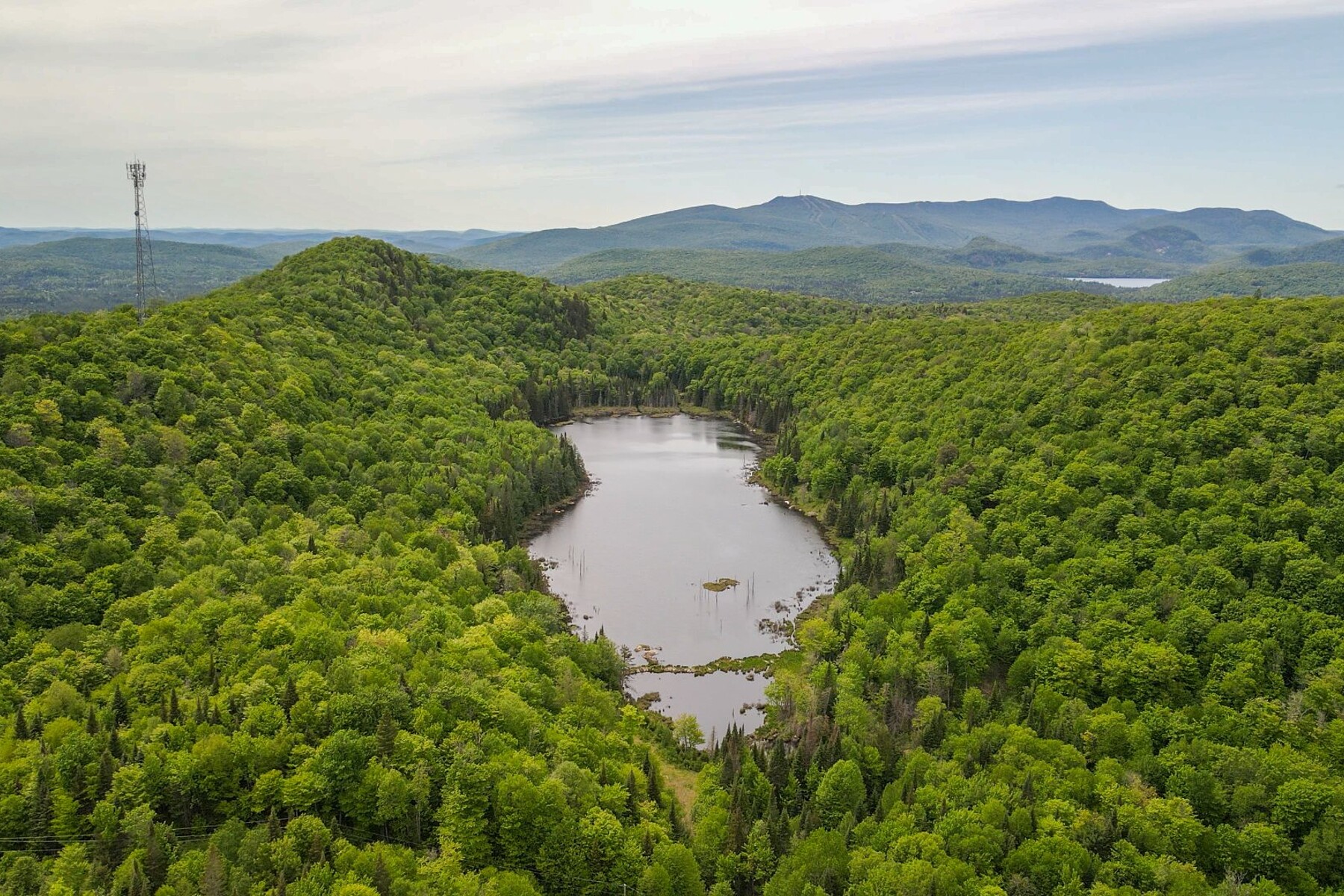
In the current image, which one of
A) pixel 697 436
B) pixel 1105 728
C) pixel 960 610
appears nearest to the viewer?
pixel 1105 728

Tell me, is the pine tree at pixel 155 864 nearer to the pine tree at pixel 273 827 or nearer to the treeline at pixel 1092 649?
the pine tree at pixel 273 827

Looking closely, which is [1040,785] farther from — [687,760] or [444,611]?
[444,611]

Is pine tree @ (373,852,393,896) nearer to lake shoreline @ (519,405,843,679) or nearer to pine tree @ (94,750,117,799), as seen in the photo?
pine tree @ (94,750,117,799)

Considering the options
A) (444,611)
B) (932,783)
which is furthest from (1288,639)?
(444,611)

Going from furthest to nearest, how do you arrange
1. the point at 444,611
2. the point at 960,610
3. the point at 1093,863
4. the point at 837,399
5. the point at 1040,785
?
the point at 837,399 → the point at 960,610 → the point at 444,611 → the point at 1040,785 → the point at 1093,863

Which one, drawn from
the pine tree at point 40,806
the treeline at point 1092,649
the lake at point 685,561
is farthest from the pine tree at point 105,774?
the lake at point 685,561

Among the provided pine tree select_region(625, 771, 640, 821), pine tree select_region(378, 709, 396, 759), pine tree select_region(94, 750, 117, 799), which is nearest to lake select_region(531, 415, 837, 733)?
pine tree select_region(625, 771, 640, 821)
